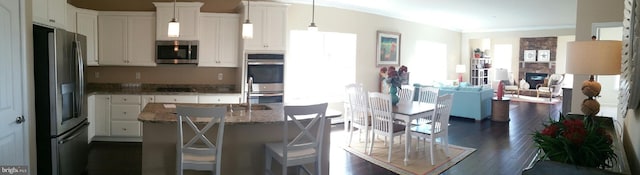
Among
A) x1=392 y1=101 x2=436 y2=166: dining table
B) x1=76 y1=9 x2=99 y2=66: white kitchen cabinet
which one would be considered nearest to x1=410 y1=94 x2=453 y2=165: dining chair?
x1=392 y1=101 x2=436 y2=166: dining table

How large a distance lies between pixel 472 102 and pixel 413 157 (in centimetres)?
350

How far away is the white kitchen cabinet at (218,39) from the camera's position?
5.83 metres

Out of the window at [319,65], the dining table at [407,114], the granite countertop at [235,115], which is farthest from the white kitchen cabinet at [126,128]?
the dining table at [407,114]

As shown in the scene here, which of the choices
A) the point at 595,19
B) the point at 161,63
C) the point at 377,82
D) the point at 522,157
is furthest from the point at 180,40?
the point at 595,19

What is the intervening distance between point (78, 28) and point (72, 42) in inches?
75.0

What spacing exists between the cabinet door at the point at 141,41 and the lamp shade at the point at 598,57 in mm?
5394

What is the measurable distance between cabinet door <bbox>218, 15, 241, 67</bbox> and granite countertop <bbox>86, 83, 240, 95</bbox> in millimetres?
457

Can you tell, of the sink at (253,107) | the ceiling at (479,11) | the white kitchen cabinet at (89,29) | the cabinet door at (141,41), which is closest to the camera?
the sink at (253,107)

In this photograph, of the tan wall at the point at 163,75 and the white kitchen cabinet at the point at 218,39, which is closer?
the white kitchen cabinet at the point at 218,39

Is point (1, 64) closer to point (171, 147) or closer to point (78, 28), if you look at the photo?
point (171, 147)

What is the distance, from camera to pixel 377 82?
7934 millimetres

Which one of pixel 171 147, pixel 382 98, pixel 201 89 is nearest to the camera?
pixel 171 147

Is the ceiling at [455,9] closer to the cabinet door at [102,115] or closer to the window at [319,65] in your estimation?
the window at [319,65]

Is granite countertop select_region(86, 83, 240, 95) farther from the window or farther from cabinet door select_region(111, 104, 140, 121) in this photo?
the window
